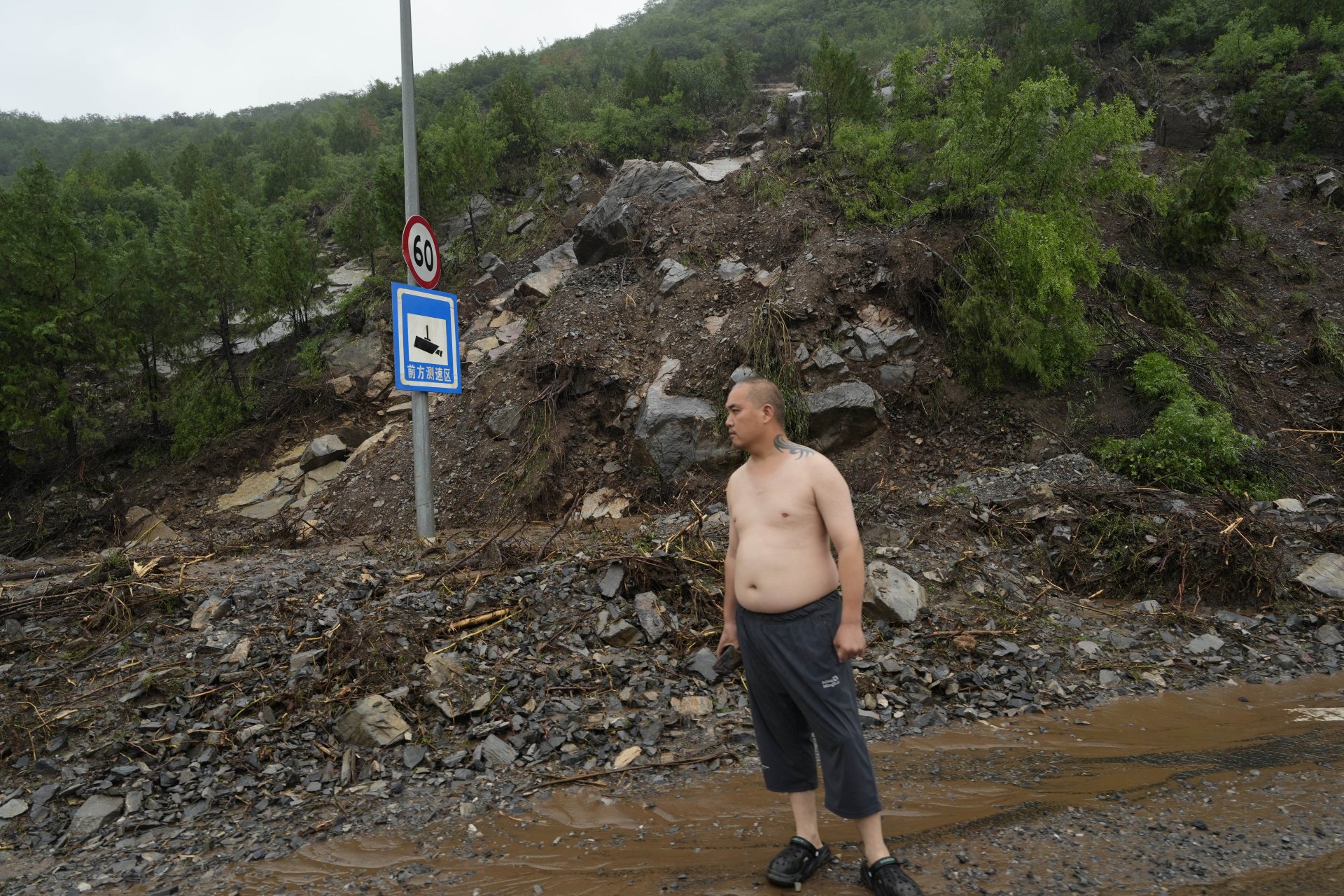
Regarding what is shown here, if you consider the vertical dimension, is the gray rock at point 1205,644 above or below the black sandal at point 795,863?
below

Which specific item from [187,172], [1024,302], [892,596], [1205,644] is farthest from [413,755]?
[187,172]

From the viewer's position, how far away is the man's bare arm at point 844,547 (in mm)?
2672

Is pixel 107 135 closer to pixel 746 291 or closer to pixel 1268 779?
pixel 746 291

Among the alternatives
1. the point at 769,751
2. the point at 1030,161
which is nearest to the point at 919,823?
the point at 769,751

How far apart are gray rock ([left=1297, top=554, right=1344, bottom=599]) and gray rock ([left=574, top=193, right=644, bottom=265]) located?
32.1 feet

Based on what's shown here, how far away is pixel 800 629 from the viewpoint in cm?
275

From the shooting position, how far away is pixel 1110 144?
9.55 metres

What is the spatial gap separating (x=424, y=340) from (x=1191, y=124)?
1947 cm

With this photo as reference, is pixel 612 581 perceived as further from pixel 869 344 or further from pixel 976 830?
pixel 869 344

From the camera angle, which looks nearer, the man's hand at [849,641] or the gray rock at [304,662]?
the man's hand at [849,641]

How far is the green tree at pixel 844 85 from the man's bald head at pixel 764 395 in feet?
41.9

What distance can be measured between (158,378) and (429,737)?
42.6 ft

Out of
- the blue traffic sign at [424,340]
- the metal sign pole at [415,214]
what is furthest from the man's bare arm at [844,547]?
the metal sign pole at [415,214]

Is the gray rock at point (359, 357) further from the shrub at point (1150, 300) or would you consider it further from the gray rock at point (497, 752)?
the shrub at point (1150, 300)
